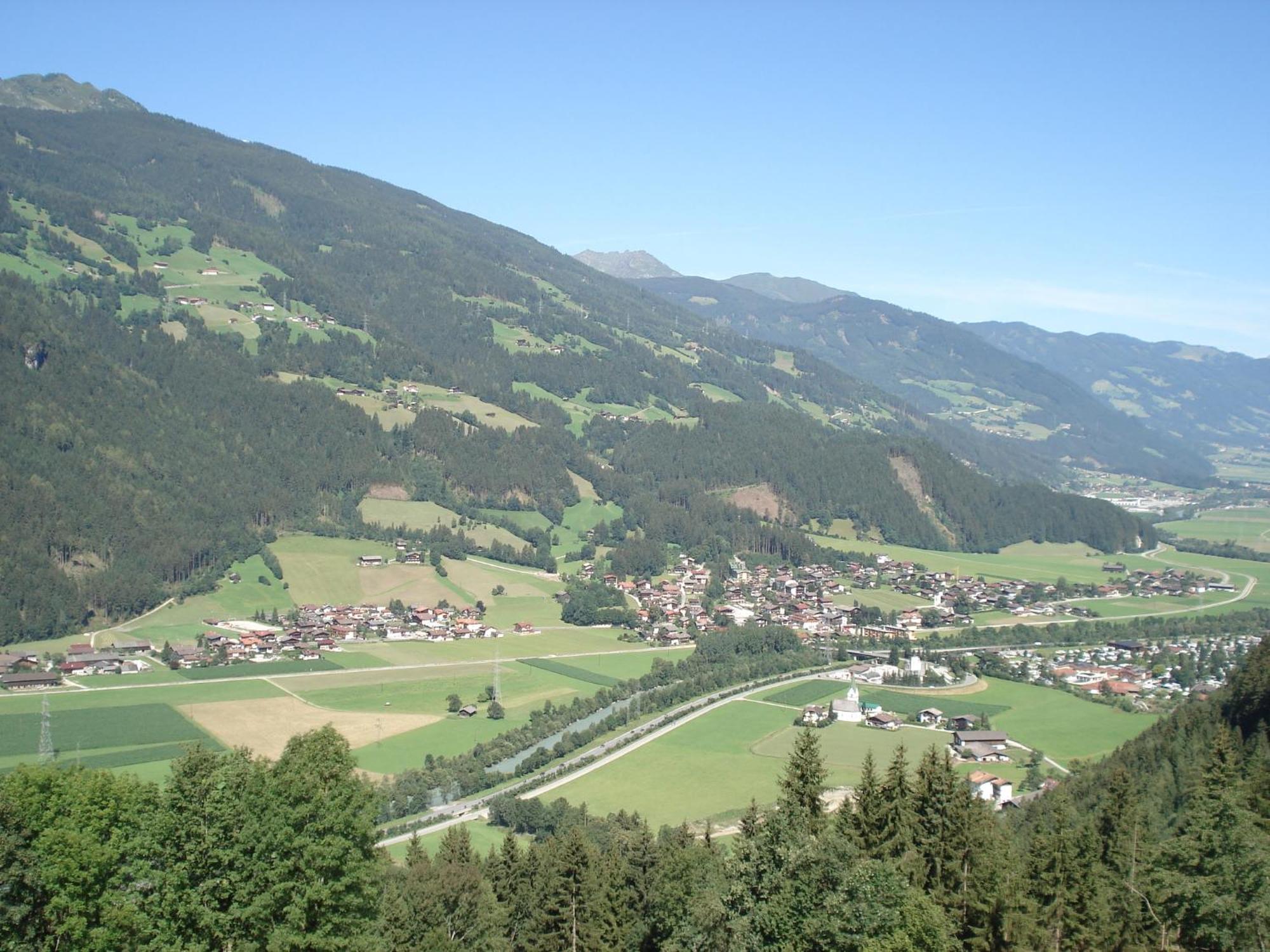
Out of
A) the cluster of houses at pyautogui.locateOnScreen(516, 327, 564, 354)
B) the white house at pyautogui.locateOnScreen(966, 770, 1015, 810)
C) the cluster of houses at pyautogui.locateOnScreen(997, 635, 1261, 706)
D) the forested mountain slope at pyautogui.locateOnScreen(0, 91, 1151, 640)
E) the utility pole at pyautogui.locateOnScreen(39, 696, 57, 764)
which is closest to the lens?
the white house at pyautogui.locateOnScreen(966, 770, 1015, 810)

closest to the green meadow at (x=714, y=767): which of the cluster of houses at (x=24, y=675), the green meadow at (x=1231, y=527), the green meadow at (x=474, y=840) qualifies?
the green meadow at (x=474, y=840)

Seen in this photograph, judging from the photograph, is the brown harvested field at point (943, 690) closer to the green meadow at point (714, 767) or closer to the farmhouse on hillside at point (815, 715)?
the farmhouse on hillside at point (815, 715)

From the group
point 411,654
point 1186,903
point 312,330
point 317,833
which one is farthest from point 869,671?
point 312,330

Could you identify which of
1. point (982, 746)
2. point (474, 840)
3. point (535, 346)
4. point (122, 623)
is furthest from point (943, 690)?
point (535, 346)

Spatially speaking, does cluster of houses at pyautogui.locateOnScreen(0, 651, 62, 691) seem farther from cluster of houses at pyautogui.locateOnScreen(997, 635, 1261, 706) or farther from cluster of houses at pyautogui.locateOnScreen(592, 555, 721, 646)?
cluster of houses at pyautogui.locateOnScreen(997, 635, 1261, 706)

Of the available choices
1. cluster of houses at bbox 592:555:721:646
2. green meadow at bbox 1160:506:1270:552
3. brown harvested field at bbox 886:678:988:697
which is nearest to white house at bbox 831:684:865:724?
brown harvested field at bbox 886:678:988:697

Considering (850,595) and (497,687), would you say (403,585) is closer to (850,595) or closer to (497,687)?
(497,687)
